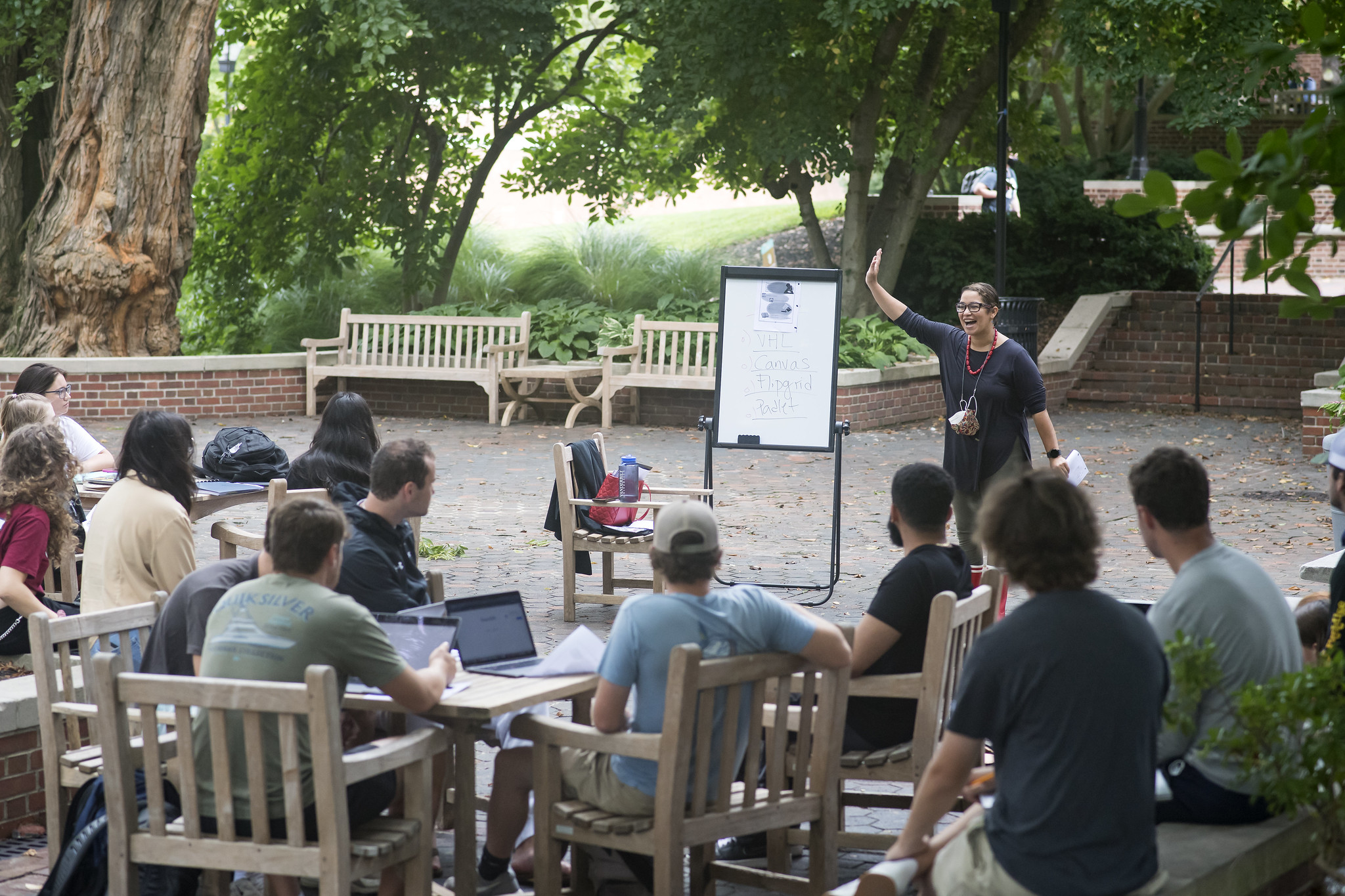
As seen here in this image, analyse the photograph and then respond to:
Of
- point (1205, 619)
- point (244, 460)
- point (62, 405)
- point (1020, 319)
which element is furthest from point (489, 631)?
point (1020, 319)

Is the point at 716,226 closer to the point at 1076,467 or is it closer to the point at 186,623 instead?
the point at 1076,467

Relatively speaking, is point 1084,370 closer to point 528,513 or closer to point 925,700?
point 528,513

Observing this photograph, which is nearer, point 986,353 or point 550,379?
point 986,353

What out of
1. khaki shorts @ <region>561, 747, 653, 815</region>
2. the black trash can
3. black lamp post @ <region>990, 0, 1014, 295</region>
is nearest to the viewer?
khaki shorts @ <region>561, 747, 653, 815</region>

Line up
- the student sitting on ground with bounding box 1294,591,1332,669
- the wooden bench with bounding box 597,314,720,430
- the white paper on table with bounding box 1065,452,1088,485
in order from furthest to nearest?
1. the wooden bench with bounding box 597,314,720,430
2. the white paper on table with bounding box 1065,452,1088,485
3. the student sitting on ground with bounding box 1294,591,1332,669

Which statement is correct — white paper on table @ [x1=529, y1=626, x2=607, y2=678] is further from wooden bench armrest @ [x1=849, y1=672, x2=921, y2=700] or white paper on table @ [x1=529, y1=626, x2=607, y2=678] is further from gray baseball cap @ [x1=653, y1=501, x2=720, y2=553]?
wooden bench armrest @ [x1=849, y1=672, x2=921, y2=700]

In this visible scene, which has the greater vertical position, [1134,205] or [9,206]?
[9,206]

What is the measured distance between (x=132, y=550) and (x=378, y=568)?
1.01 metres

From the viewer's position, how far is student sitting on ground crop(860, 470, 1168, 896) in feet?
9.51

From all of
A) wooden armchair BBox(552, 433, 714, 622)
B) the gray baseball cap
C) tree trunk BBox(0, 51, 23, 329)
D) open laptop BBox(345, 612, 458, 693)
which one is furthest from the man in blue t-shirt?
tree trunk BBox(0, 51, 23, 329)

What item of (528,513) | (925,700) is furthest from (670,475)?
(925,700)

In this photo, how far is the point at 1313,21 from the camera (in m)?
2.61

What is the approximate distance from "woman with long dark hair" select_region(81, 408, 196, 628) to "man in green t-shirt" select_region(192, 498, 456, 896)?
154 centimetres

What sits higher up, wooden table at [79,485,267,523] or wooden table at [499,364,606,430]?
wooden table at [499,364,606,430]
